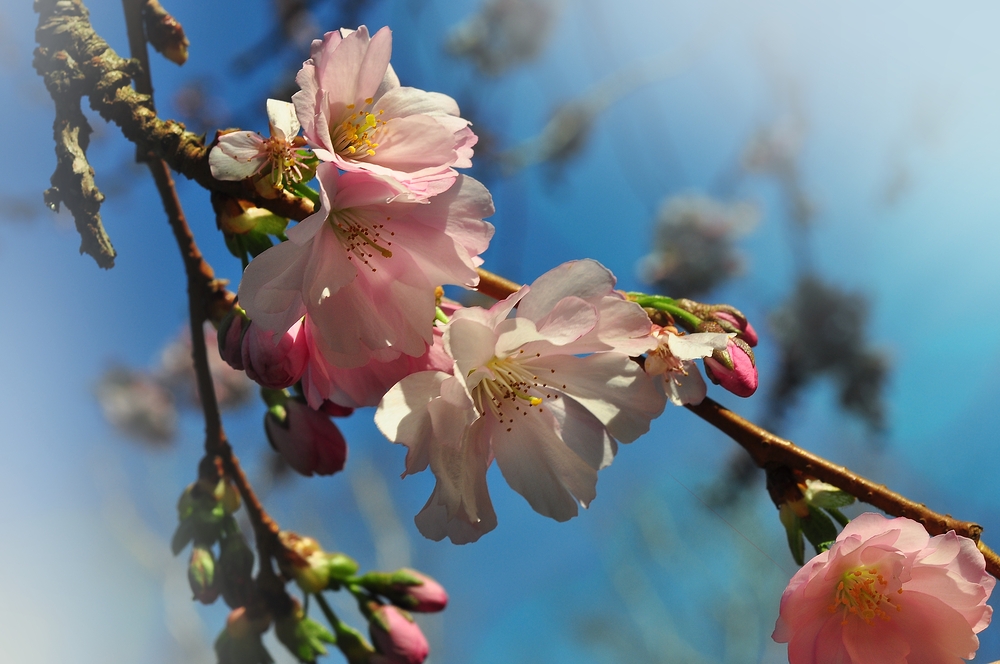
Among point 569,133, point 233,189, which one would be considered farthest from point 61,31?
point 569,133

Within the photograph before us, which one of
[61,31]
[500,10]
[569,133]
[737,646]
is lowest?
[737,646]

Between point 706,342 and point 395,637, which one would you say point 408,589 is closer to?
point 395,637

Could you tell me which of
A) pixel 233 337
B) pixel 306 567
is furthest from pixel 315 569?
pixel 233 337

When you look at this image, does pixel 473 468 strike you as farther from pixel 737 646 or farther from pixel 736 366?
pixel 737 646

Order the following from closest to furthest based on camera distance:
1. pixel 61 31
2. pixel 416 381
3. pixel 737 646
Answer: pixel 416 381
pixel 61 31
pixel 737 646

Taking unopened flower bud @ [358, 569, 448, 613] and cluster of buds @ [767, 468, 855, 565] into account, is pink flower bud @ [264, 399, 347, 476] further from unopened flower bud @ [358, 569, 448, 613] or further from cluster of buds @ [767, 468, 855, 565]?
cluster of buds @ [767, 468, 855, 565]

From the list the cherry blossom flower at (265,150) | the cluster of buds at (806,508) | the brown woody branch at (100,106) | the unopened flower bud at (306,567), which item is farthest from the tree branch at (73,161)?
the cluster of buds at (806,508)

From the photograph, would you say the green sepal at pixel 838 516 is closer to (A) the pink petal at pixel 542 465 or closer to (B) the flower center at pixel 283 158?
(A) the pink petal at pixel 542 465
